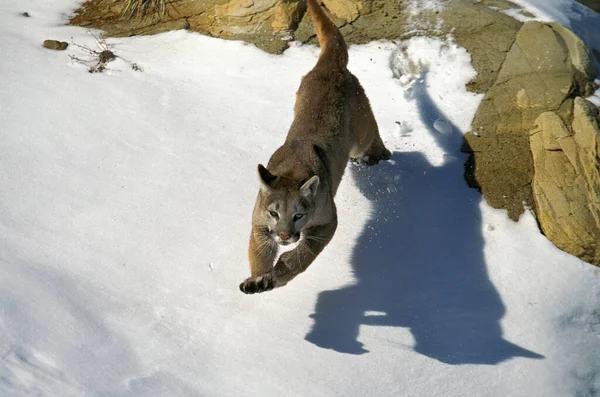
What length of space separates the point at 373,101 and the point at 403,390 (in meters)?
3.56

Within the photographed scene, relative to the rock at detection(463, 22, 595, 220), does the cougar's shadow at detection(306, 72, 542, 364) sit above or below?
below

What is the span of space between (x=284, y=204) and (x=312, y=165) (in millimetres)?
563

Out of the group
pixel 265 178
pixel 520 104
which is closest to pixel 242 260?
pixel 265 178

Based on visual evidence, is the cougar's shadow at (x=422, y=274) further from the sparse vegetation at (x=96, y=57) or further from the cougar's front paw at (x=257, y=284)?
the sparse vegetation at (x=96, y=57)

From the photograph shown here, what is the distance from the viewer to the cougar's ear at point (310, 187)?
511 cm

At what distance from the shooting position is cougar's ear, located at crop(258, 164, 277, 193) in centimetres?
511

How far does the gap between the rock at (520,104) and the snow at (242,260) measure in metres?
0.19

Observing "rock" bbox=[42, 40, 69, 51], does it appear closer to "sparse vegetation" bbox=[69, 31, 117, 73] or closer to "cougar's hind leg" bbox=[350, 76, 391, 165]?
"sparse vegetation" bbox=[69, 31, 117, 73]

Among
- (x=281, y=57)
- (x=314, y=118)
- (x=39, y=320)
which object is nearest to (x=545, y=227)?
(x=314, y=118)

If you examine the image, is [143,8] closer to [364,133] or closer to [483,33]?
[364,133]

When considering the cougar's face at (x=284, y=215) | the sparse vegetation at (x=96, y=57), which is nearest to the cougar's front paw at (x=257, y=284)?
the cougar's face at (x=284, y=215)

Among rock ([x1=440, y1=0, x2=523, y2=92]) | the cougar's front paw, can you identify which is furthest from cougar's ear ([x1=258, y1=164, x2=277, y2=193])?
rock ([x1=440, y1=0, x2=523, y2=92])

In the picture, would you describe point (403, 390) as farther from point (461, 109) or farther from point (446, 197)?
point (461, 109)

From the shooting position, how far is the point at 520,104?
7051mm
